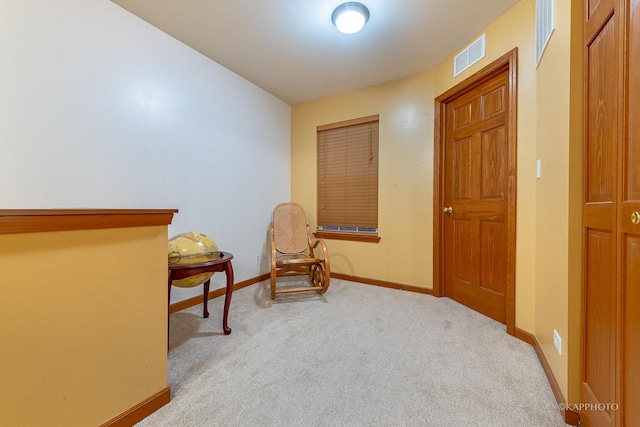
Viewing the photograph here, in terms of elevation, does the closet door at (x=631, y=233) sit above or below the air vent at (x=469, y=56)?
below

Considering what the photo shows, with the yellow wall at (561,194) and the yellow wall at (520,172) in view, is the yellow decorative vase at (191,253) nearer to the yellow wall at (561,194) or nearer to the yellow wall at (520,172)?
the yellow wall at (520,172)

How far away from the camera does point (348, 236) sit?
3.29 metres

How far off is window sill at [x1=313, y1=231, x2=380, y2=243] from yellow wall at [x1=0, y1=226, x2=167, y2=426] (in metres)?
2.36

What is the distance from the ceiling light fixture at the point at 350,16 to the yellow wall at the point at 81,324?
190cm

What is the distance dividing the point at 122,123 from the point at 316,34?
1722 mm

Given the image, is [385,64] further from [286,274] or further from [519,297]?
[286,274]

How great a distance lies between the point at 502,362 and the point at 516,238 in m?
0.89

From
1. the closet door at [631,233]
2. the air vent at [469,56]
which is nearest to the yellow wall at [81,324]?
the closet door at [631,233]

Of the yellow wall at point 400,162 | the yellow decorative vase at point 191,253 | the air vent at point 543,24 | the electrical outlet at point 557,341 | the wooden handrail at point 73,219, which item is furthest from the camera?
the yellow wall at point 400,162

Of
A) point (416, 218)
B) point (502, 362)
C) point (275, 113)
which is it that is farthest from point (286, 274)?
point (502, 362)

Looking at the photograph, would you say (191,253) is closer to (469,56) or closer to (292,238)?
(292,238)

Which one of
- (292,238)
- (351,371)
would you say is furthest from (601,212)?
(292,238)

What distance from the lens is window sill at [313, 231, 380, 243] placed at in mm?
3117

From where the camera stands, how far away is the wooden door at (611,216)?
785mm
